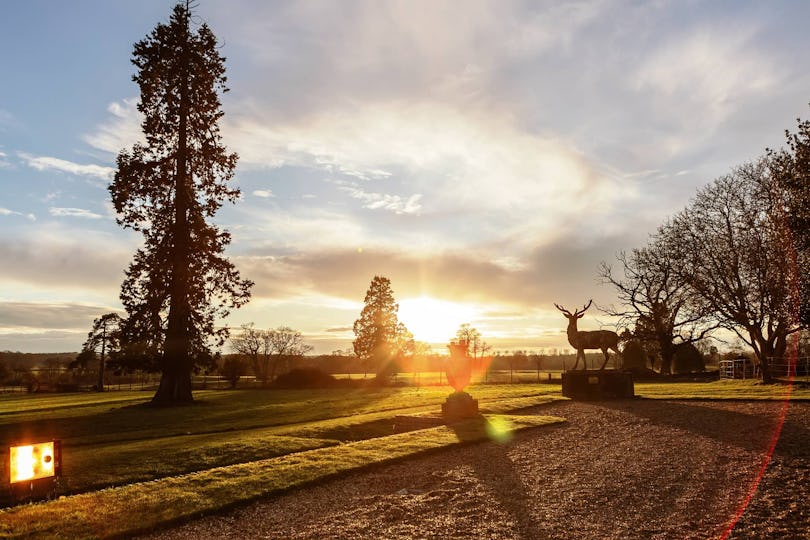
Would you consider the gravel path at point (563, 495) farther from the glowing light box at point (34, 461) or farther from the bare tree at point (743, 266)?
the bare tree at point (743, 266)

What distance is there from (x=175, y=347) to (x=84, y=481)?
63.3 ft

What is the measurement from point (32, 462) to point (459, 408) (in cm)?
1269

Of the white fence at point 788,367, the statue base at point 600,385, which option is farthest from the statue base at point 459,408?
the white fence at point 788,367

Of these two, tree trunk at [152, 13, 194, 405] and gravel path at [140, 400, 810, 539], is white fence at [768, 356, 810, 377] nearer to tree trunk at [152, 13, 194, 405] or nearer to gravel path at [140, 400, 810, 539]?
gravel path at [140, 400, 810, 539]

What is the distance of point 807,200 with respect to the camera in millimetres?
18656

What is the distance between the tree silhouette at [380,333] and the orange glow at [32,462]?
45155mm

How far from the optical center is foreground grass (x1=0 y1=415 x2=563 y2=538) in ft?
24.5

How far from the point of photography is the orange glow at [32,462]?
28.8 ft

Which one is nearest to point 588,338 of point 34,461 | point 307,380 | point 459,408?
point 459,408

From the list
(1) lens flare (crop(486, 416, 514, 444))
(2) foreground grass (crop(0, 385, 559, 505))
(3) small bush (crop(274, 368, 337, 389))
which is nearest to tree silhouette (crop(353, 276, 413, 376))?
(3) small bush (crop(274, 368, 337, 389))

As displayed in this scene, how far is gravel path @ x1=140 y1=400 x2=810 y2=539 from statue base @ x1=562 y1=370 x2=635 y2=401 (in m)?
11.1

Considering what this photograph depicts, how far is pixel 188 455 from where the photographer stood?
12.5 metres

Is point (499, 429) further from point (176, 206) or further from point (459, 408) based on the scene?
point (176, 206)

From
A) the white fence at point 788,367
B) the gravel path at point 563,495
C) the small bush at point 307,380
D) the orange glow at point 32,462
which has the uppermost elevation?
the orange glow at point 32,462
